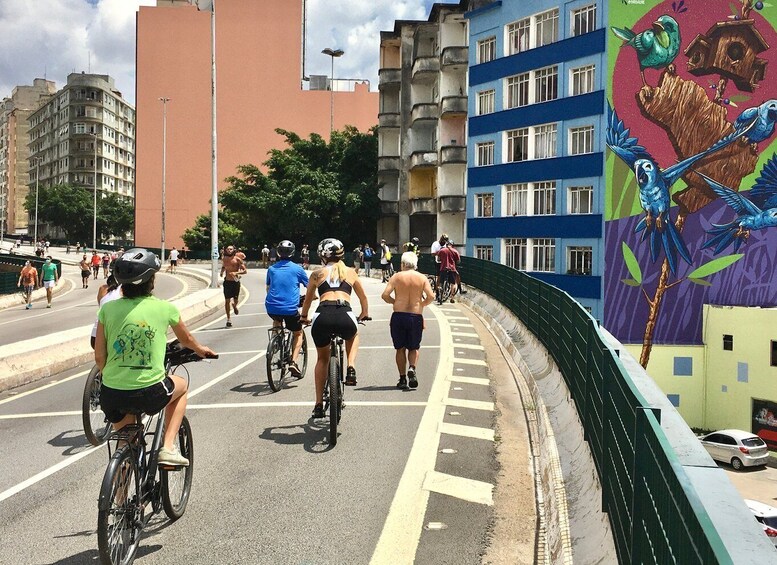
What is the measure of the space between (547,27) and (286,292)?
37.4 metres

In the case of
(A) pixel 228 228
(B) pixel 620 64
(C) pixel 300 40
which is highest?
(C) pixel 300 40

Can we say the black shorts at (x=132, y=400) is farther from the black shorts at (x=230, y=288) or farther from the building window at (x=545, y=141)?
the building window at (x=545, y=141)

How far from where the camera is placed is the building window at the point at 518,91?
45031mm

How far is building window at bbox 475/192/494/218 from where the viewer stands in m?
Result: 47.5

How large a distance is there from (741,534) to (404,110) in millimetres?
58092

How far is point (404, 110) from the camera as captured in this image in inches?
2325

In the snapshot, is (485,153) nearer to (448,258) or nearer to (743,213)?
(743,213)

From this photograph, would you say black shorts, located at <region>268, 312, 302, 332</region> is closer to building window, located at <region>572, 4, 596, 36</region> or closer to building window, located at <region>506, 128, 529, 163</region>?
building window, located at <region>572, 4, 596, 36</region>

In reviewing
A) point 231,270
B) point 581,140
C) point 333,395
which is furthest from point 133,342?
point 581,140

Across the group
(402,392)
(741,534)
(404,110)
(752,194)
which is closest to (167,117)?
(404,110)

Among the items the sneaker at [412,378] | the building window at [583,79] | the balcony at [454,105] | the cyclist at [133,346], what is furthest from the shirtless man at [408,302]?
the balcony at [454,105]

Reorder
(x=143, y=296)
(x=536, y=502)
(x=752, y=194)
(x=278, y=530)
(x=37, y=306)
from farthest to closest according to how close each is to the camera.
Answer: (x=752, y=194)
(x=37, y=306)
(x=536, y=502)
(x=278, y=530)
(x=143, y=296)

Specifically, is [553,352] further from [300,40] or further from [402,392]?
[300,40]

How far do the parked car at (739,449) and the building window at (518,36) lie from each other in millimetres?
23340
